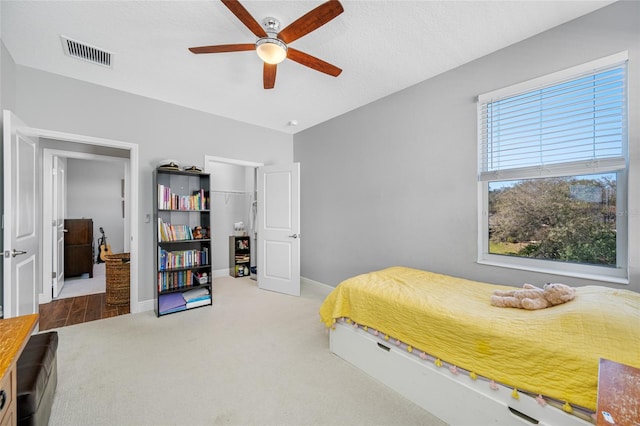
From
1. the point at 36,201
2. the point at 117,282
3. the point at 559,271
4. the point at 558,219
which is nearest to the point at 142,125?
the point at 36,201

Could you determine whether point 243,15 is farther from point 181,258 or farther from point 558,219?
point 181,258

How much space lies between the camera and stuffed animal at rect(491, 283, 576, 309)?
1508 mm

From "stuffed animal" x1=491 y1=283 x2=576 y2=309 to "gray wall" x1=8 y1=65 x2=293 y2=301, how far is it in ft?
12.4

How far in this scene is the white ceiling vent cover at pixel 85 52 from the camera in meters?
2.23

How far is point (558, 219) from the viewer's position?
6.81 ft

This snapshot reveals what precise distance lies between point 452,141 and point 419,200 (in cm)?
69

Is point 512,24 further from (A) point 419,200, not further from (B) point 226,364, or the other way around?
(B) point 226,364

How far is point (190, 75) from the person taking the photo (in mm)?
2727

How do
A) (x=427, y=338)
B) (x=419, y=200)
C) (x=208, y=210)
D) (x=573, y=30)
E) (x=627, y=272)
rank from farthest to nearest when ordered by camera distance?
(x=208, y=210) < (x=419, y=200) < (x=573, y=30) < (x=627, y=272) < (x=427, y=338)

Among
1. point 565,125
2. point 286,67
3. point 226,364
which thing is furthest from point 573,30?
point 226,364

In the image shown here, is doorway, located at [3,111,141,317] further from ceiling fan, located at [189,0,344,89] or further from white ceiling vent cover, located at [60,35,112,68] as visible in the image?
ceiling fan, located at [189,0,344,89]

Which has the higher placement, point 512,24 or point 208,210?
point 512,24

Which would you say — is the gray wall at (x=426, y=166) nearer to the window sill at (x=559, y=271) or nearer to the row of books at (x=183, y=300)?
the window sill at (x=559, y=271)

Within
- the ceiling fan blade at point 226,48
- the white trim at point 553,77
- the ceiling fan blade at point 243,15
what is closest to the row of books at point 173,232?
the ceiling fan blade at point 226,48
